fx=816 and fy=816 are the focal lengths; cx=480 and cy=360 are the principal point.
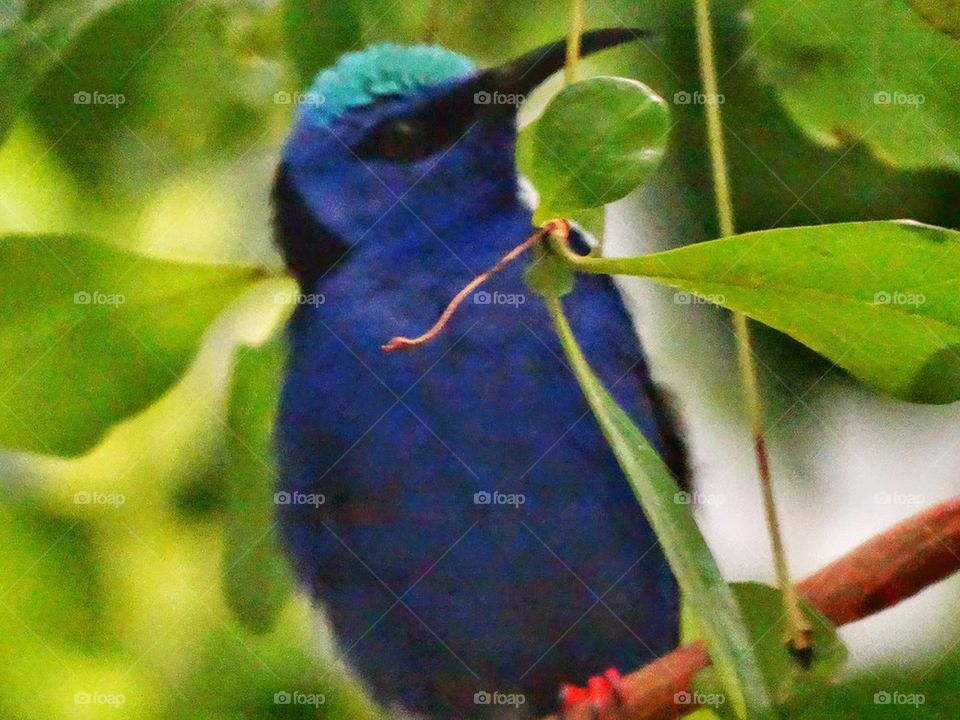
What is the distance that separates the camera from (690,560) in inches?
21.5

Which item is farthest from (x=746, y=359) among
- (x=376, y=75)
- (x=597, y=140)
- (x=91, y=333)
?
(x=91, y=333)

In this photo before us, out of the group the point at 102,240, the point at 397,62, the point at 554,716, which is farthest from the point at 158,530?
the point at 397,62

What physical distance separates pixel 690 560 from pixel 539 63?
54 cm

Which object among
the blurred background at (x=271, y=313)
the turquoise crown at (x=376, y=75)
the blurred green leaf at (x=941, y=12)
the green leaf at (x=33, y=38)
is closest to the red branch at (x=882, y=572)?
the blurred background at (x=271, y=313)

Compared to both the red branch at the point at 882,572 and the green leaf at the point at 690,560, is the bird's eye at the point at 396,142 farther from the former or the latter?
the red branch at the point at 882,572

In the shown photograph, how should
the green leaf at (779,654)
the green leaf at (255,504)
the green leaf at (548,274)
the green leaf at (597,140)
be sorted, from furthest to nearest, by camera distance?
the green leaf at (255,504) → the green leaf at (779,654) → the green leaf at (548,274) → the green leaf at (597,140)

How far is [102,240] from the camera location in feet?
2.86

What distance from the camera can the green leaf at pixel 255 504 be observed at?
840 millimetres

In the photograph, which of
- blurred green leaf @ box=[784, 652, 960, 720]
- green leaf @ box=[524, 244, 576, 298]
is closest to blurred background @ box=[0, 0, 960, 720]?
blurred green leaf @ box=[784, 652, 960, 720]

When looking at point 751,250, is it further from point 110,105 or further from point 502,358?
point 110,105

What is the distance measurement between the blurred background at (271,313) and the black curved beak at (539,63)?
14 millimetres

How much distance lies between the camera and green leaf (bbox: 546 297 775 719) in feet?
1.72

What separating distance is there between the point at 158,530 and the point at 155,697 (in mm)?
171

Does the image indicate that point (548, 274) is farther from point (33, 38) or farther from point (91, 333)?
point (33, 38)
